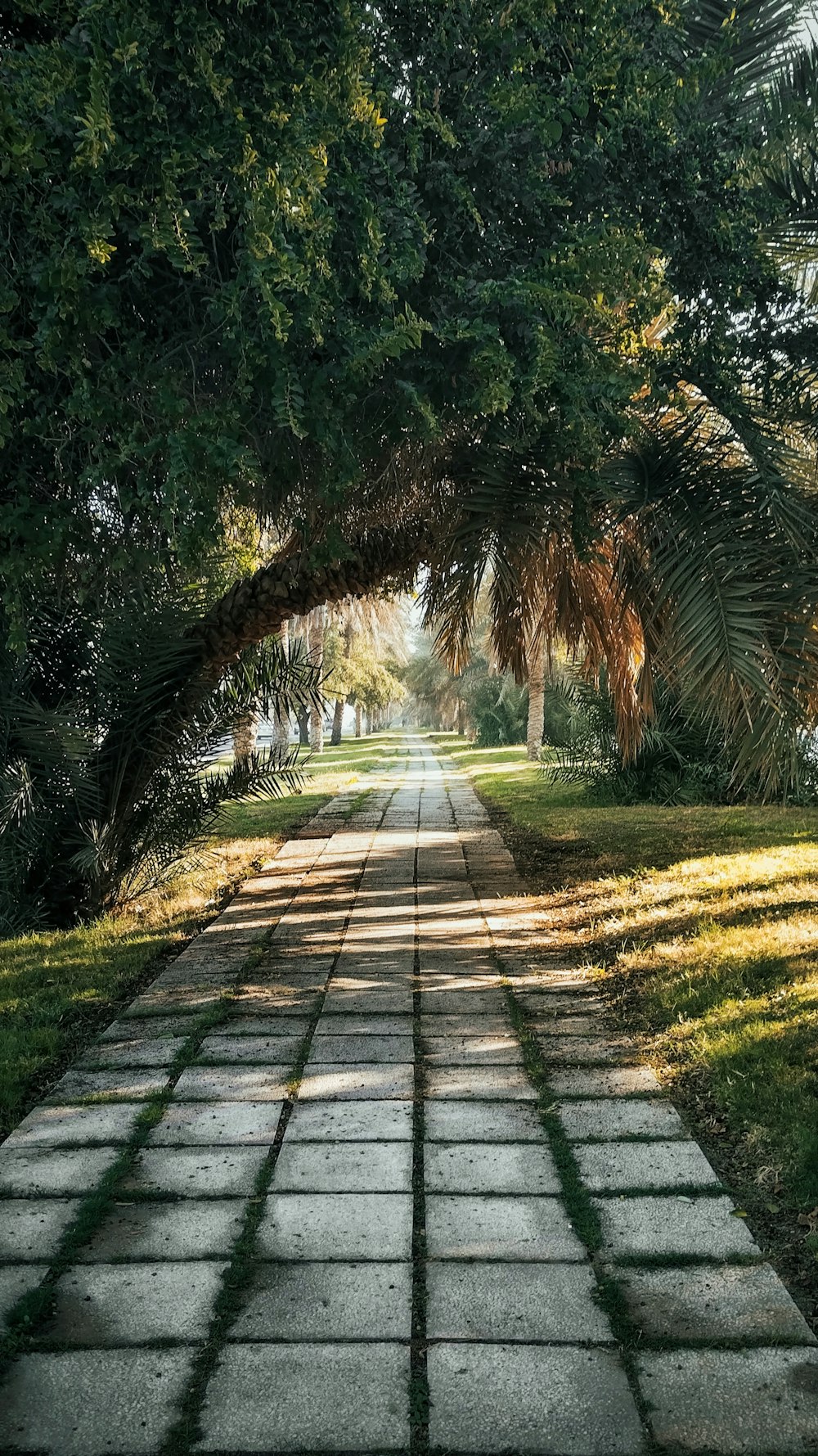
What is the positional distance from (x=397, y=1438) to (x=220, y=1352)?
50cm

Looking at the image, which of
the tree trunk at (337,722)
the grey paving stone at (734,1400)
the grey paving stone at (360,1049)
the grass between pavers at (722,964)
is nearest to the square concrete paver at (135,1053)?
the grey paving stone at (360,1049)

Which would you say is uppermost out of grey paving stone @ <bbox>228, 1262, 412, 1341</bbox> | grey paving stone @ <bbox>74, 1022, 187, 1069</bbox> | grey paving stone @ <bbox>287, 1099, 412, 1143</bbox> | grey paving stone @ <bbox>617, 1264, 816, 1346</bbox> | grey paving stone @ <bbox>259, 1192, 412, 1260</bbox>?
grey paving stone @ <bbox>74, 1022, 187, 1069</bbox>

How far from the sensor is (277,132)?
138 inches

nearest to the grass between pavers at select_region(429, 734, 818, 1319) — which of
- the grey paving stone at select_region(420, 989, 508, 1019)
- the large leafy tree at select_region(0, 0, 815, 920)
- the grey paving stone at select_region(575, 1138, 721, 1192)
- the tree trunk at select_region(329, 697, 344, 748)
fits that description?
the grey paving stone at select_region(575, 1138, 721, 1192)

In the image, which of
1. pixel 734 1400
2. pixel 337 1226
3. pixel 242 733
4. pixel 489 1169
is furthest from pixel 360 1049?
pixel 242 733

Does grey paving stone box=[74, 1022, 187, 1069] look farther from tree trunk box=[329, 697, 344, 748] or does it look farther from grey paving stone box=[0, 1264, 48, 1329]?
tree trunk box=[329, 697, 344, 748]

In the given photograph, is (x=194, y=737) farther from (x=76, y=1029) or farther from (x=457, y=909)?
(x=76, y=1029)

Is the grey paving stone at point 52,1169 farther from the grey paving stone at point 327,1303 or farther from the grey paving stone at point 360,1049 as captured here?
the grey paving stone at point 360,1049

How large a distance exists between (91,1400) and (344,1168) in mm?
1253

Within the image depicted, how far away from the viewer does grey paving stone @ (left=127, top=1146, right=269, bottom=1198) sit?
3.48 m

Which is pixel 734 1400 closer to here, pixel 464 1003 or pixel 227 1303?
pixel 227 1303

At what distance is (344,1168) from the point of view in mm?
3627

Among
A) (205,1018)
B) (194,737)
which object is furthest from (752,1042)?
(194,737)

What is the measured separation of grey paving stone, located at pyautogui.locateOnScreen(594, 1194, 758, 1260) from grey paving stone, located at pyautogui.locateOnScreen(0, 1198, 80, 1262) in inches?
57.7
